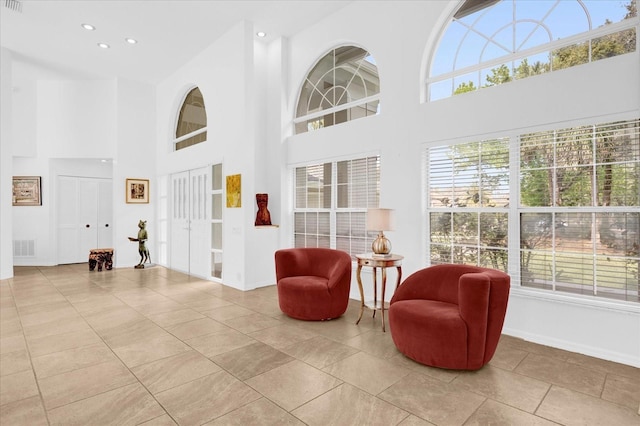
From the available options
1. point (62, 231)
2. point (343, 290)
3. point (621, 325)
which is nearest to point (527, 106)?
point (621, 325)

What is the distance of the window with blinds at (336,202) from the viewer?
4.86 meters

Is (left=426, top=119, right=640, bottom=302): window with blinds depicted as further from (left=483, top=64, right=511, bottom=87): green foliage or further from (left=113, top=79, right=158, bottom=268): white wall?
(left=113, top=79, right=158, bottom=268): white wall

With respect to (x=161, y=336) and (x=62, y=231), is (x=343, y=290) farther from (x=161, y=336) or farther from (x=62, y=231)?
(x=62, y=231)

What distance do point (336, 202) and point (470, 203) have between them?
199 cm

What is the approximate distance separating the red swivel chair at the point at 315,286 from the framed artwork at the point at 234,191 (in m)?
1.72

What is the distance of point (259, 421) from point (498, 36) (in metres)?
4.21

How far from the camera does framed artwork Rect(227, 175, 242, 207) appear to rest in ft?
18.7

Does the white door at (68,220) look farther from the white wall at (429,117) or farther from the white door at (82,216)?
the white wall at (429,117)

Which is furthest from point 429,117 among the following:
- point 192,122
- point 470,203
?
point 192,122

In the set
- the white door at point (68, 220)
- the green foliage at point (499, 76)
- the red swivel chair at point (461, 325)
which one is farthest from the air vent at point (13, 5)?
the red swivel chair at point (461, 325)

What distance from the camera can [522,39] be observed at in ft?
11.8

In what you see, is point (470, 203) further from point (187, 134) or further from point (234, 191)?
point (187, 134)

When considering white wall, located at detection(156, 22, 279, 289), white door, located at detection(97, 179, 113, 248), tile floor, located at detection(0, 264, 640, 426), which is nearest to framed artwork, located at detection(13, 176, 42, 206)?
white door, located at detection(97, 179, 113, 248)

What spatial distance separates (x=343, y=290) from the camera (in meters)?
4.05
